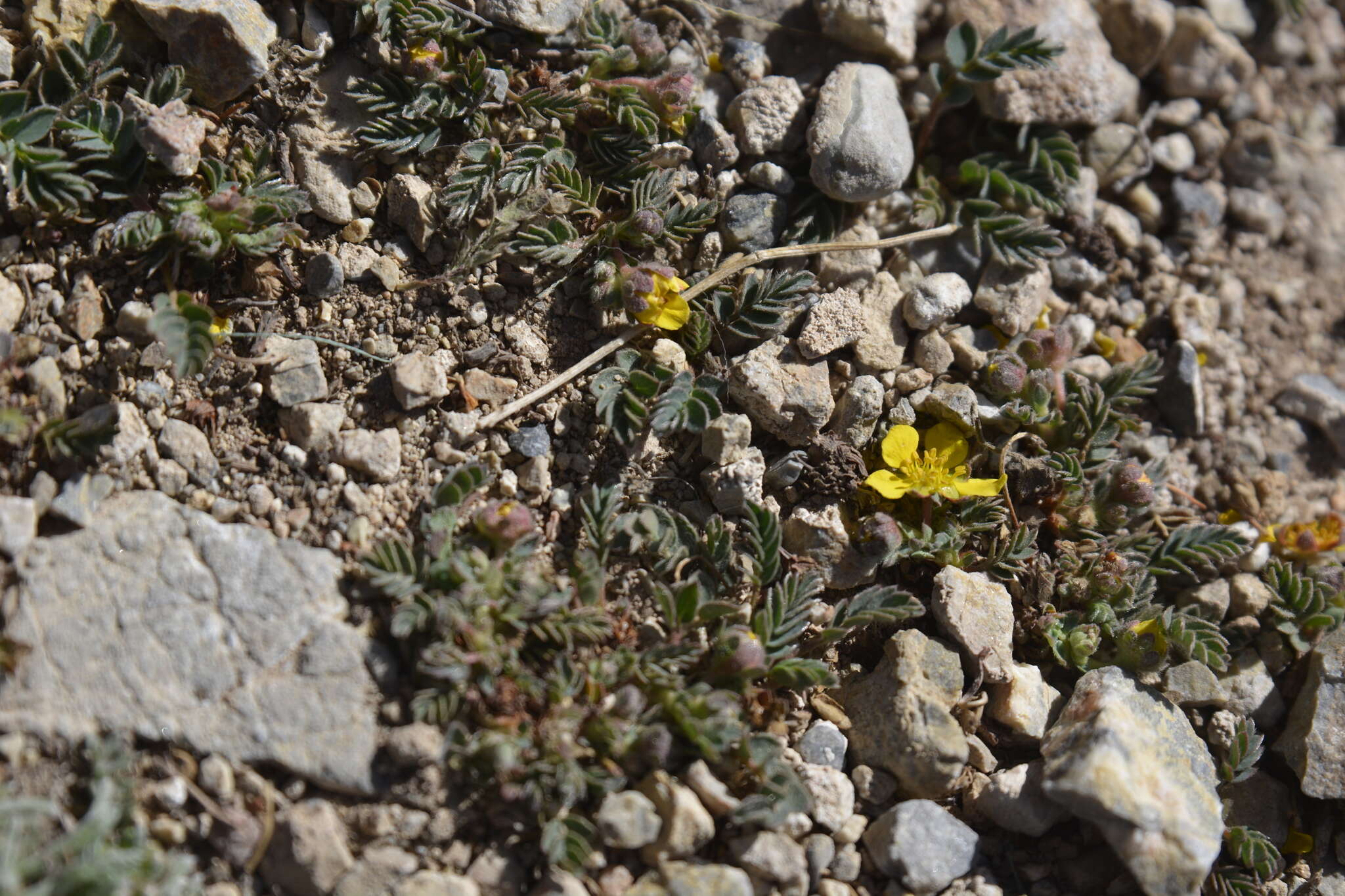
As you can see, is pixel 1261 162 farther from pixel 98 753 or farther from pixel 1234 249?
pixel 98 753

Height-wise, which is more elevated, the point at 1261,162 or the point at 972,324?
the point at 1261,162

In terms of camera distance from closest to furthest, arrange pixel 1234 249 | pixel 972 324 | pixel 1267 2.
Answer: pixel 972 324 < pixel 1234 249 < pixel 1267 2

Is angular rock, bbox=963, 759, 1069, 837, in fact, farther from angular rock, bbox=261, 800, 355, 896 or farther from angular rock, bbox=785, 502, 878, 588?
angular rock, bbox=261, 800, 355, 896

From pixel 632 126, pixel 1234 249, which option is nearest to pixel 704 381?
pixel 632 126

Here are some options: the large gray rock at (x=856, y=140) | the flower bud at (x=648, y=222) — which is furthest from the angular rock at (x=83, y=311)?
the large gray rock at (x=856, y=140)

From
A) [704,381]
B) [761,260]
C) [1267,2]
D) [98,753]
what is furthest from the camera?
[1267,2]

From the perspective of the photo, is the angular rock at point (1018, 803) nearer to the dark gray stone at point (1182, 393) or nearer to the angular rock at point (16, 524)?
the dark gray stone at point (1182, 393)

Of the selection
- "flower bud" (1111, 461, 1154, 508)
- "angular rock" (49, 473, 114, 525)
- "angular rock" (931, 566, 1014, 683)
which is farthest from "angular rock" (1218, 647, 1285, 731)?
"angular rock" (49, 473, 114, 525)
